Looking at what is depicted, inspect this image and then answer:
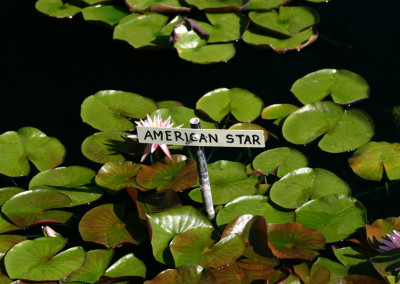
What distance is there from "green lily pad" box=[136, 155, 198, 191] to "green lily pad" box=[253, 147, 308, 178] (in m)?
0.31

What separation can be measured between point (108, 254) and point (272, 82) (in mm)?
1418

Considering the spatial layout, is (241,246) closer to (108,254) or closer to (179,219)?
(179,219)

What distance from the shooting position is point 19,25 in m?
3.45

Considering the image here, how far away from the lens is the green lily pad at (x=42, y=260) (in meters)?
1.82

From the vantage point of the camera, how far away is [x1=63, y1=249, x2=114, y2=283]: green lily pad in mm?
1831

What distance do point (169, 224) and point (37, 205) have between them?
2.08 ft

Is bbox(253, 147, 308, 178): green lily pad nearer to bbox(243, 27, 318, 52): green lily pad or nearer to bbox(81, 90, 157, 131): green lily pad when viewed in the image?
bbox(81, 90, 157, 131): green lily pad

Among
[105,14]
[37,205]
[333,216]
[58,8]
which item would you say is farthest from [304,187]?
[58,8]

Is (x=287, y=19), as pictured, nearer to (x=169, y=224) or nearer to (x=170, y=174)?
(x=170, y=174)

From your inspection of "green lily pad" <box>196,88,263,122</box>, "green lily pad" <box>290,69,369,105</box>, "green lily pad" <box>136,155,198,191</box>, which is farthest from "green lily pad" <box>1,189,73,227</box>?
"green lily pad" <box>290,69,369,105</box>

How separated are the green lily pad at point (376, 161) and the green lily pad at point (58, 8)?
2.15m

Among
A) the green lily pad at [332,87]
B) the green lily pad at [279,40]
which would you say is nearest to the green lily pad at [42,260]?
the green lily pad at [332,87]

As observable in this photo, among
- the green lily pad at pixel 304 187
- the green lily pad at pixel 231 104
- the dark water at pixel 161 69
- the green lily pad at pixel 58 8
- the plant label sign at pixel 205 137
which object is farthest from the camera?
the green lily pad at pixel 58 8

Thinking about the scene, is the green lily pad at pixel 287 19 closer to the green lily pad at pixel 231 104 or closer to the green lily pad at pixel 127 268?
the green lily pad at pixel 231 104
